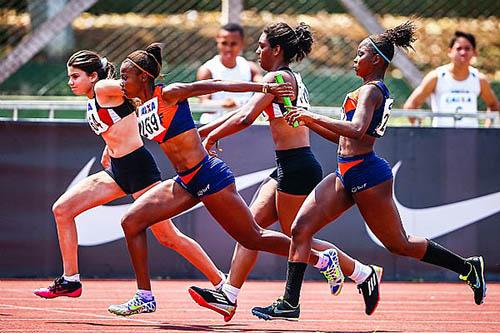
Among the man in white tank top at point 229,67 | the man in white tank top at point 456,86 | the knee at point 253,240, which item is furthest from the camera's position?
the man in white tank top at point 456,86

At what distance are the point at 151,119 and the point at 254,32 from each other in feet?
27.5

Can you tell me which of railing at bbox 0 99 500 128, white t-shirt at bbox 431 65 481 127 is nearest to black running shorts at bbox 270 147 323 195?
railing at bbox 0 99 500 128

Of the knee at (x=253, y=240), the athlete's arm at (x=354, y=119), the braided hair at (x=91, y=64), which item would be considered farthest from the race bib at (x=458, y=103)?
the knee at (x=253, y=240)

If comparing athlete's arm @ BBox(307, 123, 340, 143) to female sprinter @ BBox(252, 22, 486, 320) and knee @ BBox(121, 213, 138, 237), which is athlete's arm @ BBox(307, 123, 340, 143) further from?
knee @ BBox(121, 213, 138, 237)

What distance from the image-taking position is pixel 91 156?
1205cm

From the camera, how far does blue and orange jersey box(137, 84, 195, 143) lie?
26.4 feet

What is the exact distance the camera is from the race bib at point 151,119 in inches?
316

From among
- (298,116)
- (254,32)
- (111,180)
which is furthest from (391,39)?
(254,32)

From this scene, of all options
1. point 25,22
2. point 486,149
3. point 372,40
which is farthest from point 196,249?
point 25,22

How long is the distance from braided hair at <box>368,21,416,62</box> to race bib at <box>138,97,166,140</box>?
167 centimetres

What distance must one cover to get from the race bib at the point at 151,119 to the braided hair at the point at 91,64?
144 cm

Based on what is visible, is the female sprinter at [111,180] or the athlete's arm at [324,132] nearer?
the athlete's arm at [324,132]

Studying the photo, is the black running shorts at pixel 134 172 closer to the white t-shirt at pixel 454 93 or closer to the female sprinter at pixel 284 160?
the female sprinter at pixel 284 160

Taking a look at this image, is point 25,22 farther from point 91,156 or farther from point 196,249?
point 196,249
